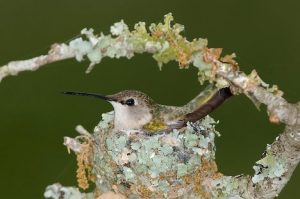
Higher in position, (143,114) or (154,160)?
(143,114)

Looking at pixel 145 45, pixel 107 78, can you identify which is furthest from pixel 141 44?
pixel 107 78

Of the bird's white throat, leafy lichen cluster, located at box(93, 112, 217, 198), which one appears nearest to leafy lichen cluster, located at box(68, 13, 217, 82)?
leafy lichen cluster, located at box(93, 112, 217, 198)

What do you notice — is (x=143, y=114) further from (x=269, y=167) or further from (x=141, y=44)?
(x=141, y=44)

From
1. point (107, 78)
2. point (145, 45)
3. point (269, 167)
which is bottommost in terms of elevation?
point (269, 167)

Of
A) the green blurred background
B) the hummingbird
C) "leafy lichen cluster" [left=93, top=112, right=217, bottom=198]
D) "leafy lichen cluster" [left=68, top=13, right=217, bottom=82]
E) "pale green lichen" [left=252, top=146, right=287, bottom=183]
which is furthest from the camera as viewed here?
the green blurred background

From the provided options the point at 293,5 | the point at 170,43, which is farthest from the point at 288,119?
the point at 293,5

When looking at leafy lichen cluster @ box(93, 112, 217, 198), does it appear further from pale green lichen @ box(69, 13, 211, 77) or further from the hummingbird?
pale green lichen @ box(69, 13, 211, 77)
